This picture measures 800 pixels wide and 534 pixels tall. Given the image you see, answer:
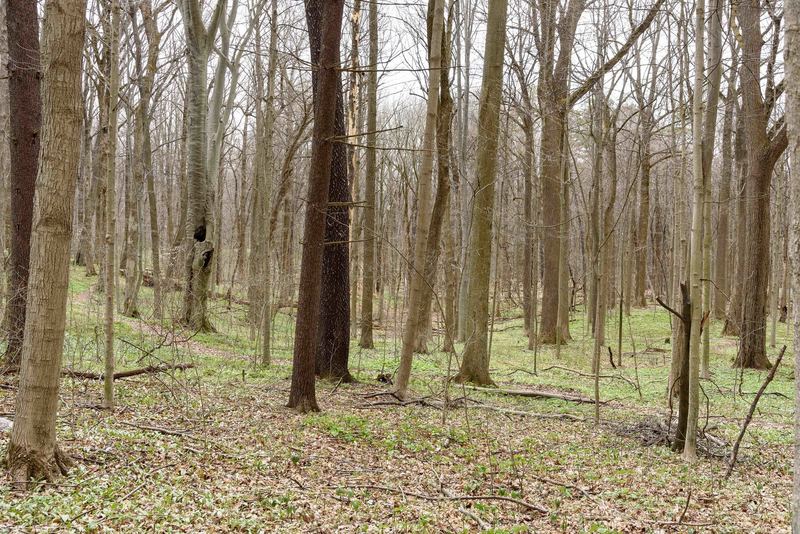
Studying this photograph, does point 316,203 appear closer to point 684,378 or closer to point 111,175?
point 111,175

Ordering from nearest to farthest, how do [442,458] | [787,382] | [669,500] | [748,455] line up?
[669,500], [442,458], [748,455], [787,382]

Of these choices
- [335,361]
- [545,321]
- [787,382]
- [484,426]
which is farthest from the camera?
[545,321]

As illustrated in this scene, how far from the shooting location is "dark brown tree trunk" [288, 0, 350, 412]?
7.09 meters

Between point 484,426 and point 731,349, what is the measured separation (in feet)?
44.6

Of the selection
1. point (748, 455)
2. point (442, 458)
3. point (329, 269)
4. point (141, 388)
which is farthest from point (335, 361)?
point (748, 455)

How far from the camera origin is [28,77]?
7883 millimetres

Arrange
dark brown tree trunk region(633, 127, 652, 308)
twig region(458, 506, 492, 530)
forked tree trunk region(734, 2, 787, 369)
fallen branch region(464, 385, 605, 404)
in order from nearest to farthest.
Result: twig region(458, 506, 492, 530), fallen branch region(464, 385, 605, 404), dark brown tree trunk region(633, 127, 652, 308), forked tree trunk region(734, 2, 787, 369)

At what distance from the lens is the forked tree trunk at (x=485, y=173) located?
1038 cm

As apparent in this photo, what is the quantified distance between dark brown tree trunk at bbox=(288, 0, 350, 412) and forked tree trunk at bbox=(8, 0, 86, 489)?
3065 millimetres

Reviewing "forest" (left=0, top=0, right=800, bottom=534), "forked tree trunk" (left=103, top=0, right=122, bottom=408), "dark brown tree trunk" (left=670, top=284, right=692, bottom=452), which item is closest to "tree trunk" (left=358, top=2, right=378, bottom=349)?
"forest" (left=0, top=0, right=800, bottom=534)

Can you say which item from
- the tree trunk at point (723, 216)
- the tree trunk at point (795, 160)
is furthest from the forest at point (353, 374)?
the tree trunk at point (723, 216)

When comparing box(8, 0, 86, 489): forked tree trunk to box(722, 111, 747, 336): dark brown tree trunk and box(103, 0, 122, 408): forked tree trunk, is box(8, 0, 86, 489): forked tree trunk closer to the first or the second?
box(103, 0, 122, 408): forked tree trunk

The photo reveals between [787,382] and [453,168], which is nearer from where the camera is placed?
[787,382]

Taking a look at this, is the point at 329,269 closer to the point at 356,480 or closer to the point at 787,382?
the point at 356,480
